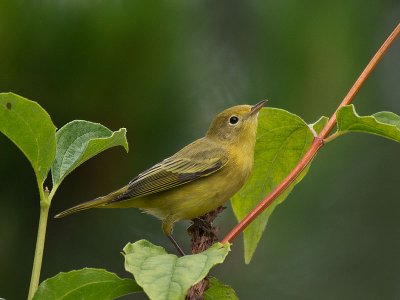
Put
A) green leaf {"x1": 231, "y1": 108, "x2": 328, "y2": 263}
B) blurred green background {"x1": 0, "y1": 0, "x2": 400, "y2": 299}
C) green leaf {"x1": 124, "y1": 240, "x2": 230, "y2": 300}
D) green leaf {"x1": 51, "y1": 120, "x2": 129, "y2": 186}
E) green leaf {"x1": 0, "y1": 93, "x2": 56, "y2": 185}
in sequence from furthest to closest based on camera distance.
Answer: blurred green background {"x1": 0, "y1": 0, "x2": 400, "y2": 299}, green leaf {"x1": 231, "y1": 108, "x2": 328, "y2": 263}, green leaf {"x1": 51, "y1": 120, "x2": 129, "y2": 186}, green leaf {"x1": 0, "y1": 93, "x2": 56, "y2": 185}, green leaf {"x1": 124, "y1": 240, "x2": 230, "y2": 300}

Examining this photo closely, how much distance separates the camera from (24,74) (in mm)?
2816

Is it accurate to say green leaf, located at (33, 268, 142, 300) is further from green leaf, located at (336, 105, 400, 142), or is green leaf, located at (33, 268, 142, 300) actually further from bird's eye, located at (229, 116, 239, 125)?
bird's eye, located at (229, 116, 239, 125)

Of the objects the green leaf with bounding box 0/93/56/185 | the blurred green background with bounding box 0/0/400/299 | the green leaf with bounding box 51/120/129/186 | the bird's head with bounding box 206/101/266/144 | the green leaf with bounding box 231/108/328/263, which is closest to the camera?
the green leaf with bounding box 0/93/56/185

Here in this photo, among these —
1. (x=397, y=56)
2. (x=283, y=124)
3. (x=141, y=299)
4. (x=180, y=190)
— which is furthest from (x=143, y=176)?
(x=397, y=56)

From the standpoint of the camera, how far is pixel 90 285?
171 cm

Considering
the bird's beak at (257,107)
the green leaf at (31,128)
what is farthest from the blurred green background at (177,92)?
the green leaf at (31,128)

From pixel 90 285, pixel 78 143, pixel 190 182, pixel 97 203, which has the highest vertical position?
pixel 78 143

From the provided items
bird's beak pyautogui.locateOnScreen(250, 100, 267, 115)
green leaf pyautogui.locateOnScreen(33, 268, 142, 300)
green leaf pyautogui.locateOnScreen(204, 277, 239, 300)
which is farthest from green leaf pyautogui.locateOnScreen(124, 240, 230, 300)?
bird's beak pyautogui.locateOnScreen(250, 100, 267, 115)

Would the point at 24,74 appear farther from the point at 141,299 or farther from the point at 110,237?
the point at 141,299

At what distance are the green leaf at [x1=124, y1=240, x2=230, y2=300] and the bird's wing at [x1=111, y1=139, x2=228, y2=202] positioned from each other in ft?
3.98

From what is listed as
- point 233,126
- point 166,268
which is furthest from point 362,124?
point 233,126

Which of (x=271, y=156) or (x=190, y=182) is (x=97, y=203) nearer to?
(x=190, y=182)

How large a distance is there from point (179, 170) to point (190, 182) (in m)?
0.07

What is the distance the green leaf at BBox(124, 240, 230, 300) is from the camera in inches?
59.2
